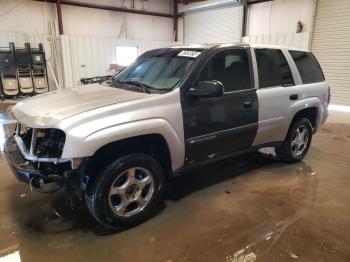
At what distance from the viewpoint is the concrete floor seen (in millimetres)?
2223

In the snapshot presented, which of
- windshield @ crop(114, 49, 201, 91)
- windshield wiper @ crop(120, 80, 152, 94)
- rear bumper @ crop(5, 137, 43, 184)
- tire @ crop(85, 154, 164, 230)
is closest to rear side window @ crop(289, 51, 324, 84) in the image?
windshield @ crop(114, 49, 201, 91)

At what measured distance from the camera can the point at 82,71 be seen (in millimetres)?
10547

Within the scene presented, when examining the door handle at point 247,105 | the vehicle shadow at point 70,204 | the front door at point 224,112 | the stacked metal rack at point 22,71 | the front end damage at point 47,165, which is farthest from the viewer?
the stacked metal rack at point 22,71

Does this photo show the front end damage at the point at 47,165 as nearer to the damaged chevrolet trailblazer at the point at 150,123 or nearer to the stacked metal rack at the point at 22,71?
the damaged chevrolet trailblazer at the point at 150,123

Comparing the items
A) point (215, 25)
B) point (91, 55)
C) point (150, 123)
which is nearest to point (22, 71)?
point (91, 55)

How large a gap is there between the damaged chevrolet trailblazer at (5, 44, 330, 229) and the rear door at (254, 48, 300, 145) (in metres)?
0.01

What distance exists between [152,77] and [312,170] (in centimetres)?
255

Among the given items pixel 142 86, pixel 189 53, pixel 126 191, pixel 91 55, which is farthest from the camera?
pixel 91 55

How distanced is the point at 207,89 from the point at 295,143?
82.3 inches

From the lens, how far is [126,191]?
2.47 m

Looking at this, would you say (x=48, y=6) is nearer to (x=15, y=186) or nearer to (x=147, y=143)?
(x=15, y=186)

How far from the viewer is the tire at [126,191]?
227 cm

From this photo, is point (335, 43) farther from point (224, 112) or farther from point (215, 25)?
point (224, 112)

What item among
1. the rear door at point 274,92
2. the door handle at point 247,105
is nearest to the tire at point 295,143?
the rear door at point 274,92
